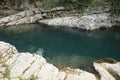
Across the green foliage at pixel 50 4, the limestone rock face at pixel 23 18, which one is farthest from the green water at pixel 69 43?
the green foliage at pixel 50 4

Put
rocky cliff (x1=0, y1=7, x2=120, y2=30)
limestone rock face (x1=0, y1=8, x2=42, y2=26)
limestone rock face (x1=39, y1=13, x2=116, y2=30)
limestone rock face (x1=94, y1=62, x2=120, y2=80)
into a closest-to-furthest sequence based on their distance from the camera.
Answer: limestone rock face (x1=94, y1=62, x2=120, y2=80) < limestone rock face (x1=39, y1=13, x2=116, y2=30) < rocky cliff (x1=0, y1=7, x2=120, y2=30) < limestone rock face (x1=0, y1=8, x2=42, y2=26)

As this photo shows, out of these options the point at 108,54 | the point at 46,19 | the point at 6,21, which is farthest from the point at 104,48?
the point at 6,21

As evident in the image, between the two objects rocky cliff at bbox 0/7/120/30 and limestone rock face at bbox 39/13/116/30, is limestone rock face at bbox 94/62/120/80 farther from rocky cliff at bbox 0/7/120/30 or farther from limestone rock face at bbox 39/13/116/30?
limestone rock face at bbox 39/13/116/30

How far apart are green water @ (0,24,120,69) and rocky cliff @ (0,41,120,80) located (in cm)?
264

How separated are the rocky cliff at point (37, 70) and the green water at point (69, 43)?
264 centimetres

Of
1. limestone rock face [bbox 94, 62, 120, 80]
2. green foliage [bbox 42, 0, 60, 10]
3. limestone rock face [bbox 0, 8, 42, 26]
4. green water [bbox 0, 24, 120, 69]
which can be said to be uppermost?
green foliage [bbox 42, 0, 60, 10]

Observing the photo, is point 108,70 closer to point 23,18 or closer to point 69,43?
point 69,43

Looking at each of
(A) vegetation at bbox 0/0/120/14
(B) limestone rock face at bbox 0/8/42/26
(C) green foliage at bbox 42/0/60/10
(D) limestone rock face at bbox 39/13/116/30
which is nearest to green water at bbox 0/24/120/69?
(D) limestone rock face at bbox 39/13/116/30

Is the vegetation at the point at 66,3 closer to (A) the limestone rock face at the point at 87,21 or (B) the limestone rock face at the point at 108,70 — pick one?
(A) the limestone rock face at the point at 87,21

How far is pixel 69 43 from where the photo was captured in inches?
885

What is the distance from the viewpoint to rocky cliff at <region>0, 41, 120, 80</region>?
12234 millimetres

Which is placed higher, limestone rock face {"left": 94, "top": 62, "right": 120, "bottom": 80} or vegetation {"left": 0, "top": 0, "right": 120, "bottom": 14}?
vegetation {"left": 0, "top": 0, "right": 120, "bottom": 14}

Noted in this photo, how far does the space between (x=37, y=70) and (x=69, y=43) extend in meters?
10.1

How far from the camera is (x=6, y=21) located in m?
27.8
